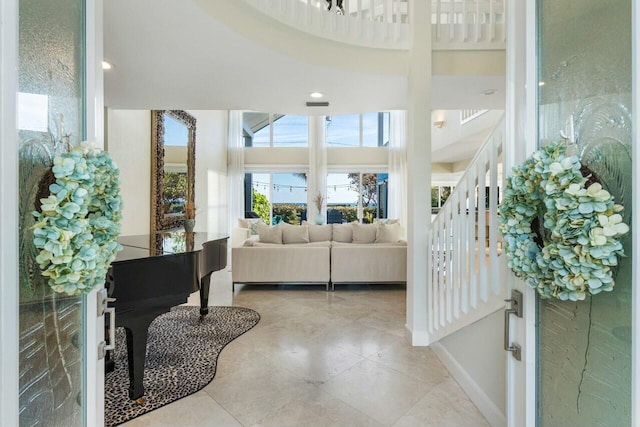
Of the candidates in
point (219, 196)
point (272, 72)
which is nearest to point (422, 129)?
point (272, 72)

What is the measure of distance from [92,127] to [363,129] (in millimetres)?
8694

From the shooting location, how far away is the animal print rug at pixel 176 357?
6.76 feet

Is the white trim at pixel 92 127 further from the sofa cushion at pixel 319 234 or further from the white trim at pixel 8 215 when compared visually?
the sofa cushion at pixel 319 234

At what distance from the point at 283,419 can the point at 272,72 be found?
280cm

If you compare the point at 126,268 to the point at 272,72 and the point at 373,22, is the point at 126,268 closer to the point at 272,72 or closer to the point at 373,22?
the point at 272,72

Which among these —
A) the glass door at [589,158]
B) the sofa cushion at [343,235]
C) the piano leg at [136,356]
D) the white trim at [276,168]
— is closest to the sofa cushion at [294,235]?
the sofa cushion at [343,235]

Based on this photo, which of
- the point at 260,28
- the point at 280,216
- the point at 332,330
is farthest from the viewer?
the point at 280,216

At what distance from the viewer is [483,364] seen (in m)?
2.02

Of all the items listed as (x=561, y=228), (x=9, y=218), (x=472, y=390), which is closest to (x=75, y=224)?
(x=9, y=218)

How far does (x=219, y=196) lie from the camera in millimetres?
A: 8141

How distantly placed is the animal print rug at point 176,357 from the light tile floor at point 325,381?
3.8 inches

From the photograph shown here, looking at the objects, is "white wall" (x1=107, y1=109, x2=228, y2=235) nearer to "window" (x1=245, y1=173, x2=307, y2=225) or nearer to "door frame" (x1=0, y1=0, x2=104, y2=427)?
"window" (x1=245, y1=173, x2=307, y2=225)

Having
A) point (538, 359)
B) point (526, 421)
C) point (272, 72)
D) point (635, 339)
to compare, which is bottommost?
point (526, 421)

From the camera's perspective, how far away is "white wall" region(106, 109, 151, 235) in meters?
3.99
